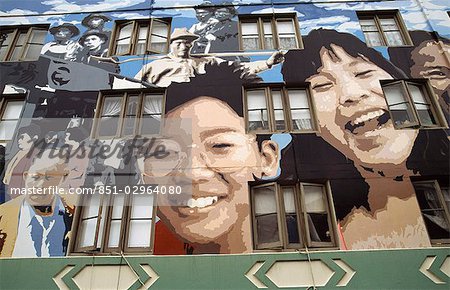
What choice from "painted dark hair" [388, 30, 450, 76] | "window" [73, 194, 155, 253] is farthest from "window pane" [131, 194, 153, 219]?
"painted dark hair" [388, 30, 450, 76]

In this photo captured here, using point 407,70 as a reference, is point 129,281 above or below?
below

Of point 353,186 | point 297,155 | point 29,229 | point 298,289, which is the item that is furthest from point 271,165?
point 29,229

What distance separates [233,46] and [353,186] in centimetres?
578

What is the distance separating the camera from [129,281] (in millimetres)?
7898

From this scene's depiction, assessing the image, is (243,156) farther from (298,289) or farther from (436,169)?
(436,169)

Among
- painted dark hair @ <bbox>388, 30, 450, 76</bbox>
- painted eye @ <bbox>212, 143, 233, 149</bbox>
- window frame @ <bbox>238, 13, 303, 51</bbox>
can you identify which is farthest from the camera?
window frame @ <bbox>238, 13, 303, 51</bbox>

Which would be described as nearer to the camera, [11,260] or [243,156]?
[11,260]

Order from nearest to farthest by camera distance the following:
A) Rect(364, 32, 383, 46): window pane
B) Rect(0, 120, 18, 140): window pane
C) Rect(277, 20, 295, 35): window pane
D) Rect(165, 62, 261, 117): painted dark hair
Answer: Rect(0, 120, 18, 140): window pane < Rect(165, 62, 261, 117): painted dark hair < Rect(364, 32, 383, 46): window pane < Rect(277, 20, 295, 35): window pane

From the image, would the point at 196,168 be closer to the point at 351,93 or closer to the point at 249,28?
the point at 351,93

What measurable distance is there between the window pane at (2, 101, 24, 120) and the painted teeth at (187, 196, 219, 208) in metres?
6.00

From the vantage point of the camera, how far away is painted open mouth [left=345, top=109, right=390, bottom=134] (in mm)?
9633

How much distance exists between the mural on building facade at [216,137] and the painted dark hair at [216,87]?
35 mm

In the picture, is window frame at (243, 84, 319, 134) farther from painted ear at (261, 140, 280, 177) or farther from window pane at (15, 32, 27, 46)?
window pane at (15, 32, 27, 46)

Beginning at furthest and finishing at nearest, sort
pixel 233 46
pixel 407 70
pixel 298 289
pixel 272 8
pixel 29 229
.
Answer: pixel 272 8 < pixel 233 46 < pixel 407 70 < pixel 29 229 < pixel 298 289
